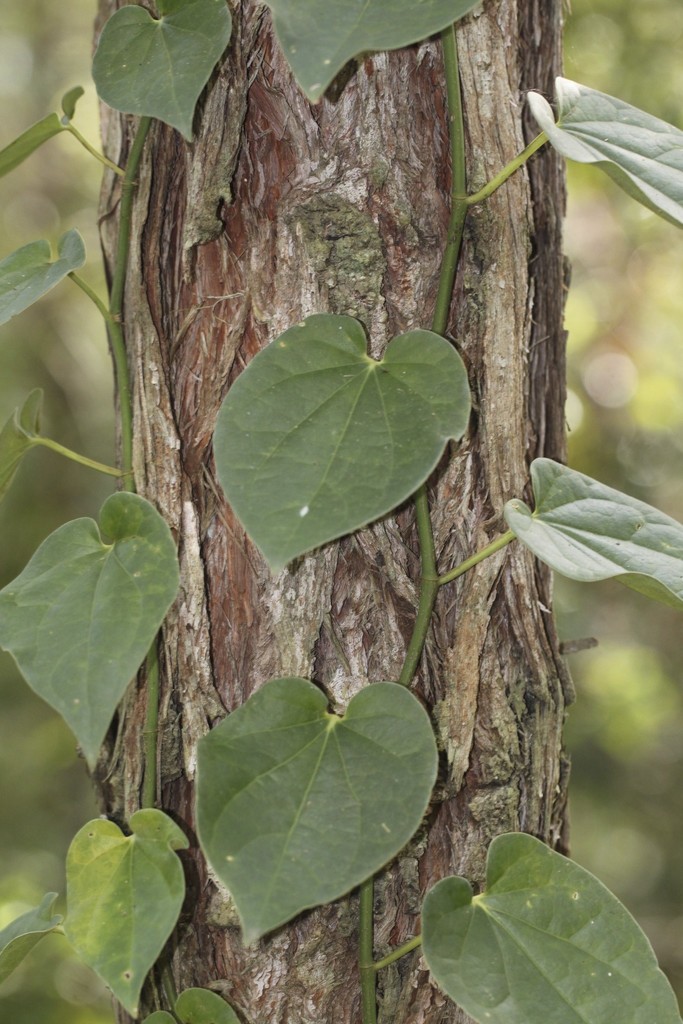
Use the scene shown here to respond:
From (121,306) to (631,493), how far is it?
181 centimetres

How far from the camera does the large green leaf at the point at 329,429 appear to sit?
575 mm

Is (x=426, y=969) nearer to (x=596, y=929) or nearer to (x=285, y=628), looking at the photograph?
(x=596, y=929)

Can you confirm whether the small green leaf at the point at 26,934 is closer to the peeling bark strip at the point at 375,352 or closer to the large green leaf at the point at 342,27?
the peeling bark strip at the point at 375,352

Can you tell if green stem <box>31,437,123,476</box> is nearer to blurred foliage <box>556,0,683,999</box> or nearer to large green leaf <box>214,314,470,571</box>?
large green leaf <box>214,314,470,571</box>

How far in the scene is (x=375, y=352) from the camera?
2.51 feet

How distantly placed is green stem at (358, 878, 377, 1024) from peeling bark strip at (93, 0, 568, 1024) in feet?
0.08

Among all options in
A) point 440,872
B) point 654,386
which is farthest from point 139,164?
point 654,386

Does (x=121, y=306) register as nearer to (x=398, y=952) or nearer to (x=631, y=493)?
(x=398, y=952)

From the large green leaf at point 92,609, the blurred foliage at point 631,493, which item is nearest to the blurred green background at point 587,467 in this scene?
the blurred foliage at point 631,493

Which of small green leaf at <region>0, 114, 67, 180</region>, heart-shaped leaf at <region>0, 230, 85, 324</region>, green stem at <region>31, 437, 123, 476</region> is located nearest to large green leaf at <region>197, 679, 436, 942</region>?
green stem at <region>31, 437, 123, 476</region>

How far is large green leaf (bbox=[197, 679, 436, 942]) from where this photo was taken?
23.4 inches

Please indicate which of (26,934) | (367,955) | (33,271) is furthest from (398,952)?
(33,271)

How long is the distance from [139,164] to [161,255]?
0.28ft

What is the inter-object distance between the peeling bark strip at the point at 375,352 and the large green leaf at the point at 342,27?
0.68 feet
